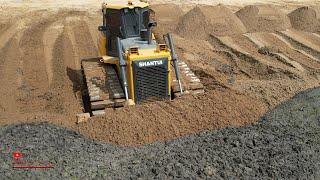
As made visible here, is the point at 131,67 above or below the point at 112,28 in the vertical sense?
below

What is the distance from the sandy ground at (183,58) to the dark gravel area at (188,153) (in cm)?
54

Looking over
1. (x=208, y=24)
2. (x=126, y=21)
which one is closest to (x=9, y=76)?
(x=126, y=21)

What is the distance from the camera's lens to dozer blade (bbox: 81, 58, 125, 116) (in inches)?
397

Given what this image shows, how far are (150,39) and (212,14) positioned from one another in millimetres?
9023

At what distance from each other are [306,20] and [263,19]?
6.01ft

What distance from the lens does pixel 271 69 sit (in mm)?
13508

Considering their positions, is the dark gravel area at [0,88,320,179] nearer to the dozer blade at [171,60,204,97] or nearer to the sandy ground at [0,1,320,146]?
the sandy ground at [0,1,320,146]

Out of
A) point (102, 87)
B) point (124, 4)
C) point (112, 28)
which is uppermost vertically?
point (124, 4)

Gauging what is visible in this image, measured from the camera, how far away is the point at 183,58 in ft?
47.5

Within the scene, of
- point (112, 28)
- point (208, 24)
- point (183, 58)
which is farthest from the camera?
point (208, 24)

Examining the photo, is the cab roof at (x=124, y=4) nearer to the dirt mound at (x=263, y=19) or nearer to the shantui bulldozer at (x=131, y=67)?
the shantui bulldozer at (x=131, y=67)

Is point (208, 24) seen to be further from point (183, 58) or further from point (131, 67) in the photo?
point (131, 67)

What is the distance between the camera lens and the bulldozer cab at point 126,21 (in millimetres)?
10578

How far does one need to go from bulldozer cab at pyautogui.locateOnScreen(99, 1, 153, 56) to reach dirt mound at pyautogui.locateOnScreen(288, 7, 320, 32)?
33.8ft
